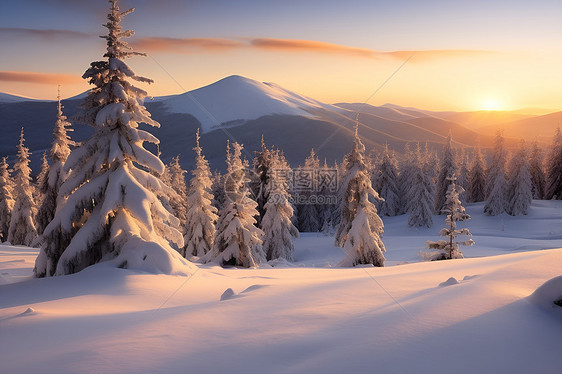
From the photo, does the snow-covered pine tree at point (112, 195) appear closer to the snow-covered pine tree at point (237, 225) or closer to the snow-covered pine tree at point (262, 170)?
the snow-covered pine tree at point (237, 225)

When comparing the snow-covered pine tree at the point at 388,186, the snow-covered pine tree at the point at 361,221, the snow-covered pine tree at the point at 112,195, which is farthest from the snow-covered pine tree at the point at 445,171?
the snow-covered pine tree at the point at 112,195

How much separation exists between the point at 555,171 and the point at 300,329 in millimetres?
73221

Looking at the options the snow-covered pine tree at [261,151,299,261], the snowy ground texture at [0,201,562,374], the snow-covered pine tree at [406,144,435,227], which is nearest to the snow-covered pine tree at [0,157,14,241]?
the snow-covered pine tree at [261,151,299,261]

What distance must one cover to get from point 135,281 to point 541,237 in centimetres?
5003

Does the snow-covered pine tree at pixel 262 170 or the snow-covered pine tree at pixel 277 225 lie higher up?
the snow-covered pine tree at pixel 262 170

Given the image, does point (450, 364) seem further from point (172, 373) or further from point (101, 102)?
point (101, 102)

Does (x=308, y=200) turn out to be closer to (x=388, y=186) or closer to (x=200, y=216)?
(x=388, y=186)

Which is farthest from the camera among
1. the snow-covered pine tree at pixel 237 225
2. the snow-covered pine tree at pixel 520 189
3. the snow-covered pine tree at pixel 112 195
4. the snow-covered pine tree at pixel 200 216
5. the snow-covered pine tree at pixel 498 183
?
the snow-covered pine tree at pixel 498 183

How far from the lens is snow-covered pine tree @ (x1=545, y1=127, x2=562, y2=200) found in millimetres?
58625

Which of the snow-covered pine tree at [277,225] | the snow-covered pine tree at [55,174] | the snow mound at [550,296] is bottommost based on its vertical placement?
the snow-covered pine tree at [277,225]

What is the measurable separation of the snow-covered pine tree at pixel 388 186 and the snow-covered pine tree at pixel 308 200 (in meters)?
12.5

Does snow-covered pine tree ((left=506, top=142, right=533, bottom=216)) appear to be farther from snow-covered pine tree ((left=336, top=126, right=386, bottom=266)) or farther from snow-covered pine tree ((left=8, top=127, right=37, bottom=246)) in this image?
snow-covered pine tree ((left=8, top=127, right=37, bottom=246))

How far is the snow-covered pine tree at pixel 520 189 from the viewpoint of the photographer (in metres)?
53.3

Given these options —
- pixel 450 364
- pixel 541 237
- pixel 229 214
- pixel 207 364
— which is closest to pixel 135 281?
pixel 207 364
